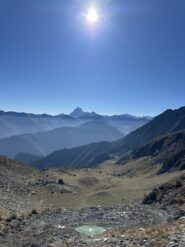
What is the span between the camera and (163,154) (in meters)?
165

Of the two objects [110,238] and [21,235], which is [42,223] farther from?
[110,238]

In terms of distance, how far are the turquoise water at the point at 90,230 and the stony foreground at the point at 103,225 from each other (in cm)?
56

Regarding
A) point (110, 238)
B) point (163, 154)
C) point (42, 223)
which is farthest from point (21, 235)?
point (163, 154)

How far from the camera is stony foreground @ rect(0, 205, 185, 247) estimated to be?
28.4 metres

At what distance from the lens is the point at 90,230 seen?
34.8m

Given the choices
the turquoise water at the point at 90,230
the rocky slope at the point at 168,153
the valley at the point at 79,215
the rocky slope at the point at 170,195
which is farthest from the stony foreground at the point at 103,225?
the rocky slope at the point at 168,153

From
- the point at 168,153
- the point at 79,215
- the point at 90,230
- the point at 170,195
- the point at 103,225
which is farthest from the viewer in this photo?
the point at 168,153

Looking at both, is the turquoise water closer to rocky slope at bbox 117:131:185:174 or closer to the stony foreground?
the stony foreground

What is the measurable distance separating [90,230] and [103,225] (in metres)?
2.65

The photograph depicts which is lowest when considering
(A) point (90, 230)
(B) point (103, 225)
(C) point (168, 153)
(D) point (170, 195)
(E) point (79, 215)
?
(A) point (90, 230)

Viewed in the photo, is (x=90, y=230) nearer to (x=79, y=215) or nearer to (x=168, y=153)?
(x=79, y=215)

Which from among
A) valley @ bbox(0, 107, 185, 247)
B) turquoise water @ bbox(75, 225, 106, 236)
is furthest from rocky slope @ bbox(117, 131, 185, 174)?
turquoise water @ bbox(75, 225, 106, 236)

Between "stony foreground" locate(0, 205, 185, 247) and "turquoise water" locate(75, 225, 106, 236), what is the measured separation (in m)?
0.56

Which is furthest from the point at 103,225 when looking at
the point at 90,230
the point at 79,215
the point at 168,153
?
the point at 168,153
